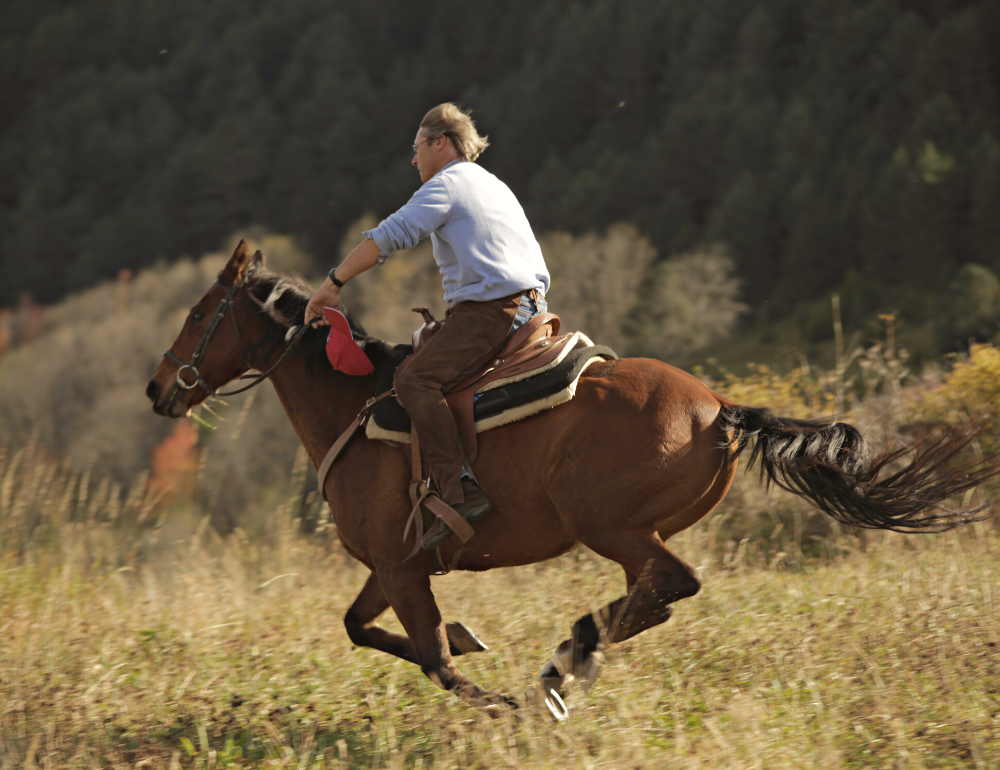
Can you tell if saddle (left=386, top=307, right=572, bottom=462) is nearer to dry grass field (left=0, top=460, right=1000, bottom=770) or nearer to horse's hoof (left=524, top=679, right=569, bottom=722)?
horse's hoof (left=524, top=679, right=569, bottom=722)

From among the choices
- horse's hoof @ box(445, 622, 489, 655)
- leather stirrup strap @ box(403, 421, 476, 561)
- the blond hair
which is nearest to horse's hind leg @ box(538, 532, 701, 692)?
leather stirrup strap @ box(403, 421, 476, 561)

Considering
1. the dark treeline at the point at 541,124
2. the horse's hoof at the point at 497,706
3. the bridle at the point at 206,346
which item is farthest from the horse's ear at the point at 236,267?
the dark treeline at the point at 541,124

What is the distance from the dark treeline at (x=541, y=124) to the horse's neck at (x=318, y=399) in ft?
187

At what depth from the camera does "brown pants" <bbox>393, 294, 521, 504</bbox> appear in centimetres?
414

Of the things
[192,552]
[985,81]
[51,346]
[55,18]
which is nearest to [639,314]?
[51,346]

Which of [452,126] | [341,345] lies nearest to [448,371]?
[341,345]

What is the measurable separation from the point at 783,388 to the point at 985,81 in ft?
214

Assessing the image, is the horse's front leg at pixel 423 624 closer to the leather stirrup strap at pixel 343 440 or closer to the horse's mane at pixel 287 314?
the leather stirrup strap at pixel 343 440

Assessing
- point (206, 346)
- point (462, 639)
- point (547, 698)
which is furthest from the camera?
point (206, 346)

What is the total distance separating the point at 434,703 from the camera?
4547 millimetres

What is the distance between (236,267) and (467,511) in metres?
1.87

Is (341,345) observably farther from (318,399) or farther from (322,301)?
(318,399)

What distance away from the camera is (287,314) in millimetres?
4938

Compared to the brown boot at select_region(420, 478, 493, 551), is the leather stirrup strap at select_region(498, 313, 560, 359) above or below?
above
